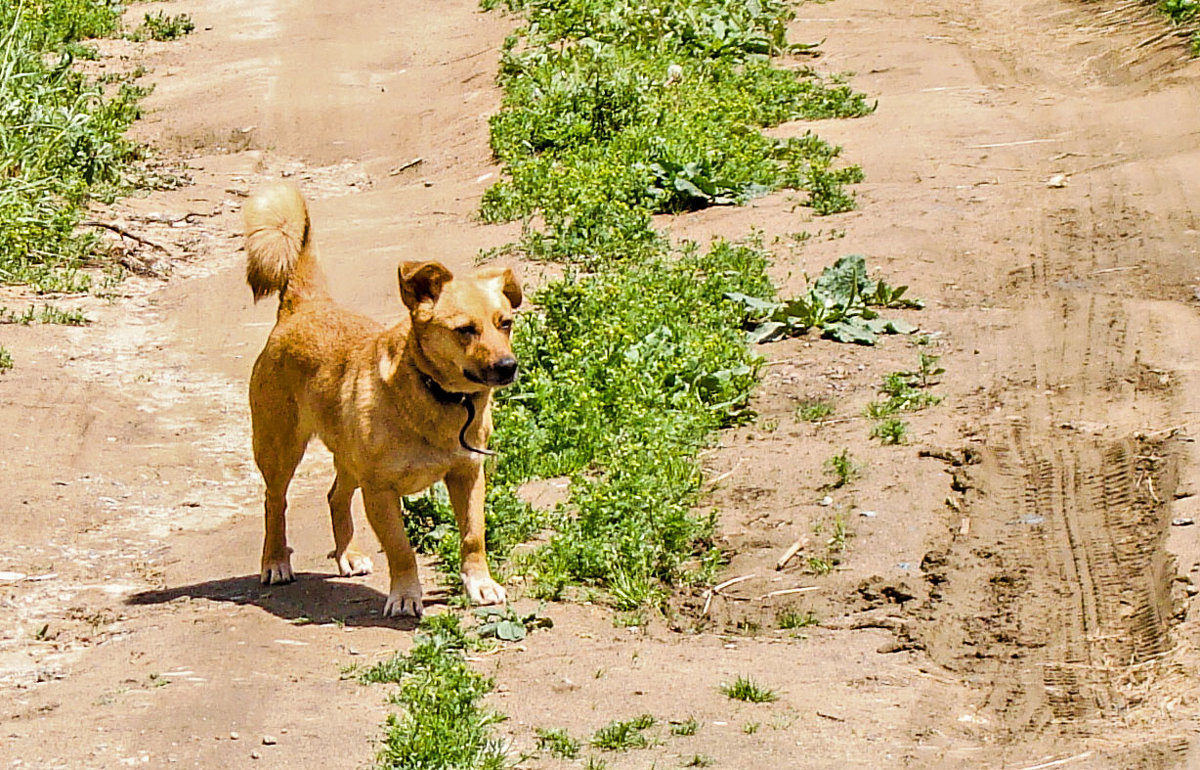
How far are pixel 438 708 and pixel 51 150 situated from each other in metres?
9.33

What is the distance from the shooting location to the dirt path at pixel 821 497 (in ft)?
17.3

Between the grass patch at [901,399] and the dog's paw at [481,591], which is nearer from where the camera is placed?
the dog's paw at [481,591]

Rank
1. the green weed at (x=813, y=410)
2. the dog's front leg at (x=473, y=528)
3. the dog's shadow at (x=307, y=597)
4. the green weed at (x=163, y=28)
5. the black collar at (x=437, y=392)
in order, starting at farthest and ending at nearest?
the green weed at (x=163, y=28) → the green weed at (x=813, y=410) → the dog's shadow at (x=307, y=597) → the dog's front leg at (x=473, y=528) → the black collar at (x=437, y=392)

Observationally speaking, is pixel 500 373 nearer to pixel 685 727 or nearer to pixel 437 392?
pixel 437 392

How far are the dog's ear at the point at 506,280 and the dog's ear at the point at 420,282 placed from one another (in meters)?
0.17

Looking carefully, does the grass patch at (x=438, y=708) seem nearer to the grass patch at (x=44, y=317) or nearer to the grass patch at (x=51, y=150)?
the grass patch at (x=44, y=317)

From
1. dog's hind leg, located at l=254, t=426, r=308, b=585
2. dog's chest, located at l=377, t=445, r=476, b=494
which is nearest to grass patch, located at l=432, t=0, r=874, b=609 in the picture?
dog's hind leg, located at l=254, t=426, r=308, b=585

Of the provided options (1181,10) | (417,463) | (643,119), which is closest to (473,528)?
(417,463)

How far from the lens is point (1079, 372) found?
809 cm

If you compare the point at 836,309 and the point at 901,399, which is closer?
the point at 901,399

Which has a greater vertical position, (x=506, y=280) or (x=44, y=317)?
(x=506, y=280)

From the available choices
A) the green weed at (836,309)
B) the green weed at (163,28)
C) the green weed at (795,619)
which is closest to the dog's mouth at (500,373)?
the green weed at (795,619)

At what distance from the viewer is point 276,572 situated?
6.71m

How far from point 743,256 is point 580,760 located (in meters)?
5.54
